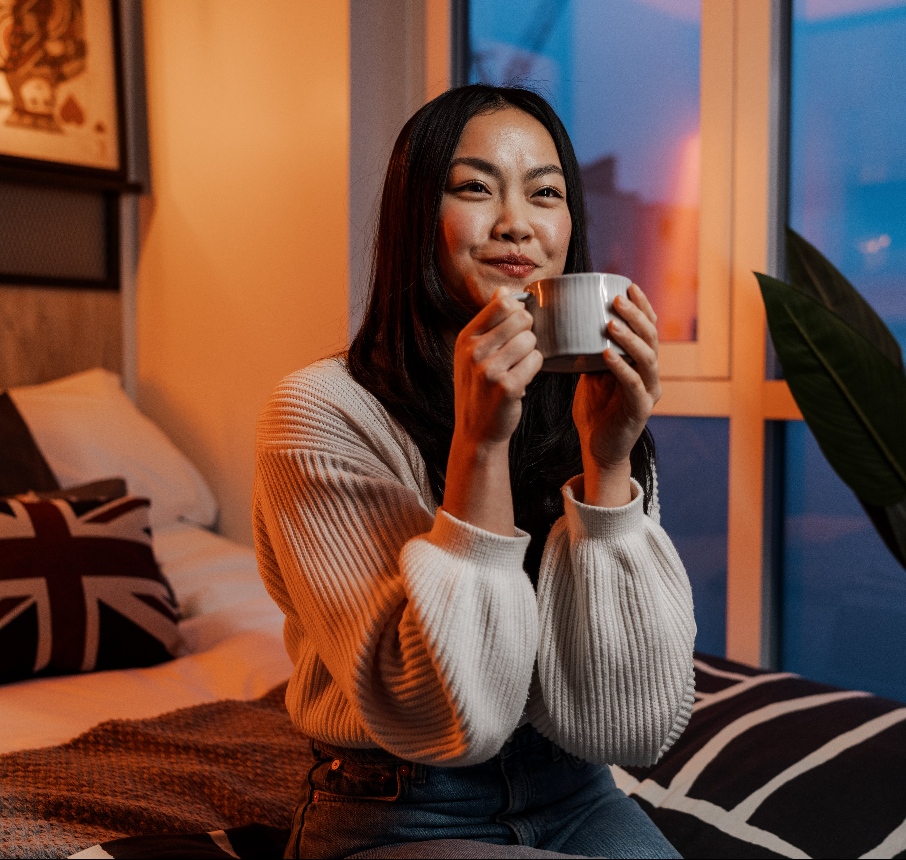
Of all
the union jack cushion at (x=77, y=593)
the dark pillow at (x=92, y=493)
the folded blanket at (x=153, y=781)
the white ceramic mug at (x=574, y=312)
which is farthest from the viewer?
the dark pillow at (x=92, y=493)

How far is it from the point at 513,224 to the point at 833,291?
426 millimetres

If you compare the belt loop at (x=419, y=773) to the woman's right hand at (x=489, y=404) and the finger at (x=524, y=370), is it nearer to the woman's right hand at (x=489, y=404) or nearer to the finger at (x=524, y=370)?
the woman's right hand at (x=489, y=404)

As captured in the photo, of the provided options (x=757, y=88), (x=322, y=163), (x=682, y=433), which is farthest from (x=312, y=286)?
(x=757, y=88)

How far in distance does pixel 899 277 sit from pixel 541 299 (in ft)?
3.52

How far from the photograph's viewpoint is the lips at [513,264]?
0.97 metres

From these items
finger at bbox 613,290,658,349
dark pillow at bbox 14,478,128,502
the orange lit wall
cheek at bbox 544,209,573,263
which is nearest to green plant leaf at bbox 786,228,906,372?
finger at bbox 613,290,658,349

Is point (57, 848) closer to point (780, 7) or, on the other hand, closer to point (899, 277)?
point (899, 277)

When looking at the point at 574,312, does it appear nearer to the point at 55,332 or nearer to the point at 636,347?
the point at 636,347

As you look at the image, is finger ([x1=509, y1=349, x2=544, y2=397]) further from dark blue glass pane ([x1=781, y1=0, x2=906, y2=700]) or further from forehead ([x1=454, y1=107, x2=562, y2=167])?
dark blue glass pane ([x1=781, y1=0, x2=906, y2=700])

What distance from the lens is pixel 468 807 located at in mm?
877

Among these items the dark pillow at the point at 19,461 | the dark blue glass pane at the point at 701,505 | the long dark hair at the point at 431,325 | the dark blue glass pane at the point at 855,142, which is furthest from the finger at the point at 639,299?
the dark pillow at the point at 19,461

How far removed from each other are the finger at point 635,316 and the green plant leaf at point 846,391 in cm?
19

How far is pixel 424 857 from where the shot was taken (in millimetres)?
785

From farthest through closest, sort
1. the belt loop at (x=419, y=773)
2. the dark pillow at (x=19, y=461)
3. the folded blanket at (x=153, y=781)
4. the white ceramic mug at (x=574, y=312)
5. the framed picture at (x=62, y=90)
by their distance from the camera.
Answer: the framed picture at (x=62, y=90) → the dark pillow at (x=19, y=461) → the folded blanket at (x=153, y=781) → the belt loop at (x=419, y=773) → the white ceramic mug at (x=574, y=312)
